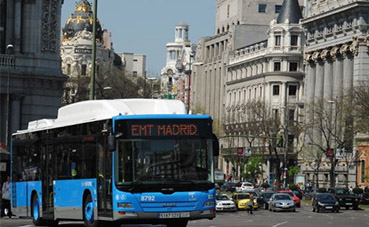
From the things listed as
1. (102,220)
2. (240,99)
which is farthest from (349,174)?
(102,220)

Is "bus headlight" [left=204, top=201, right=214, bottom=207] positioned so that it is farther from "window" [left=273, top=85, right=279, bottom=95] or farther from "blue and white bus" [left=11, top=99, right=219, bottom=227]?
"window" [left=273, top=85, right=279, bottom=95]

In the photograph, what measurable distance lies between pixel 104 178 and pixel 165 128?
1.96m

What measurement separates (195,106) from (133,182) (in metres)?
160

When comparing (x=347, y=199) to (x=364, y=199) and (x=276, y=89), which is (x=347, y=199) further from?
(x=276, y=89)

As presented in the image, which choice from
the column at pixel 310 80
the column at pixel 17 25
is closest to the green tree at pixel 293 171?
the column at pixel 310 80

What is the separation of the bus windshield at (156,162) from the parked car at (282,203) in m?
41.8

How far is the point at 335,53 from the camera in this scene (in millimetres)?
131750

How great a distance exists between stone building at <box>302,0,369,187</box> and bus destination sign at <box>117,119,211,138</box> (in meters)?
77.5

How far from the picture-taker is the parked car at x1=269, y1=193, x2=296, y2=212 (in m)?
76.1

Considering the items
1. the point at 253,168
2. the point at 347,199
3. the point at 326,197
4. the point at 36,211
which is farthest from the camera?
the point at 253,168

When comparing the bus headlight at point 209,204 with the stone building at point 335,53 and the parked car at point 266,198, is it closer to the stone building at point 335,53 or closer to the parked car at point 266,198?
the parked car at point 266,198

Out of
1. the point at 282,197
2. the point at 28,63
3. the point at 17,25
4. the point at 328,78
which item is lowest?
the point at 282,197

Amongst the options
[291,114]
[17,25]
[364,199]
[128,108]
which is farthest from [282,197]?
[291,114]

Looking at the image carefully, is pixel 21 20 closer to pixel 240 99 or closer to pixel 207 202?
pixel 207 202
